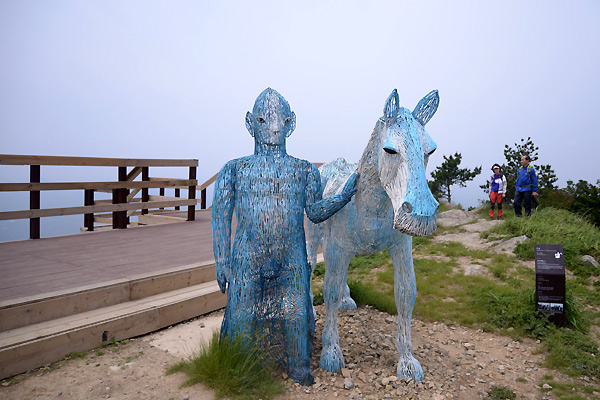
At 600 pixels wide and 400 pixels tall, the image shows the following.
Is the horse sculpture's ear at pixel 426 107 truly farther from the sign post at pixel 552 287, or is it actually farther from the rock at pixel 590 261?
the rock at pixel 590 261

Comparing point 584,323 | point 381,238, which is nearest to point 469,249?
point 584,323

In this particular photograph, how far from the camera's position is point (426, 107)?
244 cm

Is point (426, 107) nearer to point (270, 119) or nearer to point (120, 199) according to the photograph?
point (270, 119)

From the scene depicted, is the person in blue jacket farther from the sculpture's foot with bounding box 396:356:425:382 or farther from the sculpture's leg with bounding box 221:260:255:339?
the sculpture's leg with bounding box 221:260:255:339

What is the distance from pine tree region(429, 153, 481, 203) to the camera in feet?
56.4

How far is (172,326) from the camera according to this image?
4023 mm

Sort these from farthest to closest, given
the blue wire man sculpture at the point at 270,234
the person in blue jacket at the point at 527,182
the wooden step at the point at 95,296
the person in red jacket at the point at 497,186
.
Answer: the person in red jacket at the point at 497,186
the person in blue jacket at the point at 527,182
the wooden step at the point at 95,296
the blue wire man sculpture at the point at 270,234

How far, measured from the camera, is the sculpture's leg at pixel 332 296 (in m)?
2.95

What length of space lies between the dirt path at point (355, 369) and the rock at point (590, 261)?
3.23 m

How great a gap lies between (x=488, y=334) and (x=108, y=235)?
5960 mm

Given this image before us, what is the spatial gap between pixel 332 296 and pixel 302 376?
1.98 ft

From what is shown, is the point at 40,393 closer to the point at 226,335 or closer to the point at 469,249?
the point at 226,335

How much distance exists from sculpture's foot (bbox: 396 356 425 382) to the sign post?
92.6 inches

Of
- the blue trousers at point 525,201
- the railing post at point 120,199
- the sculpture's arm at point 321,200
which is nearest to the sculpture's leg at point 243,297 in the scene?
the sculpture's arm at point 321,200
